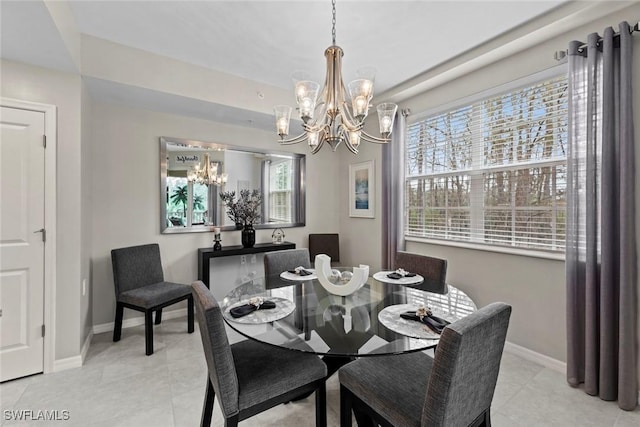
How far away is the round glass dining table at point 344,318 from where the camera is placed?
1.32 m

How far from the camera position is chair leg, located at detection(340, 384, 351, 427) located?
1447mm

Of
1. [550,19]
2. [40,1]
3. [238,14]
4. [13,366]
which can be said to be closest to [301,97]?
[238,14]

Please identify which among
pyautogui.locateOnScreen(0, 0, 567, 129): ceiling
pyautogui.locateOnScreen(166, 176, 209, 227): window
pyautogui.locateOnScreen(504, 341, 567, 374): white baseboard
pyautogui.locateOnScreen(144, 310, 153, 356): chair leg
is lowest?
pyautogui.locateOnScreen(504, 341, 567, 374): white baseboard

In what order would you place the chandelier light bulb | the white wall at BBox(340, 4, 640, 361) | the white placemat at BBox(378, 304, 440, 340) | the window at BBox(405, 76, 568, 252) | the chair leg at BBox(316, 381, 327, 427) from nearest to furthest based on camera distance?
the white placemat at BBox(378, 304, 440, 340) < the chair leg at BBox(316, 381, 327, 427) < the chandelier light bulb < the white wall at BBox(340, 4, 640, 361) < the window at BBox(405, 76, 568, 252)

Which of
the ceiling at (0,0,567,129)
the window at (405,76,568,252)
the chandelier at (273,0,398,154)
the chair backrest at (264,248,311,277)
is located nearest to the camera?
the chandelier at (273,0,398,154)

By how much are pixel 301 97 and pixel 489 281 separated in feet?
7.85

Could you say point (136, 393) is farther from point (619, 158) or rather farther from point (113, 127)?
point (619, 158)

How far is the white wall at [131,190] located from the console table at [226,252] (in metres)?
0.17

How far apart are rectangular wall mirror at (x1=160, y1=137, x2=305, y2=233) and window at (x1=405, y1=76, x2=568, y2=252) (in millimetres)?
1693

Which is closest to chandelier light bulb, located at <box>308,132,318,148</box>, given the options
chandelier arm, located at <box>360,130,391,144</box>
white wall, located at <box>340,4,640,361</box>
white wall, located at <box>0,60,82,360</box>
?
chandelier arm, located at <box>360,130,391,144</box>

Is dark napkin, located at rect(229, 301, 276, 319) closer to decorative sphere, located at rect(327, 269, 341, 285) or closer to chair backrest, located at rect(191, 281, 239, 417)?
chair backrest, located at rect(191, 281, 239, 417)

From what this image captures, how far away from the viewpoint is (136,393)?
2043mm

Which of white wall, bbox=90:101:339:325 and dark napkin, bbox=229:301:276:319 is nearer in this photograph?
dark napkin, bbox=229:301:276:319

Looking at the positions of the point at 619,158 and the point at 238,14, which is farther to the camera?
the point at 238,14
